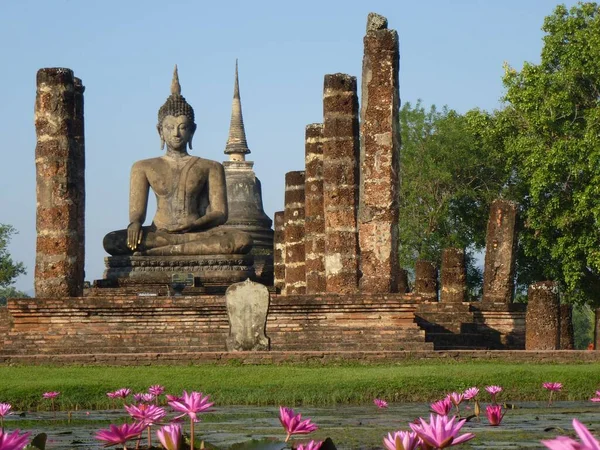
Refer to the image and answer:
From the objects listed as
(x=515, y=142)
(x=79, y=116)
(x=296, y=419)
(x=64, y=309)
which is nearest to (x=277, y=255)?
(x=515, y=142)

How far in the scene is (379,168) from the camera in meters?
20.5

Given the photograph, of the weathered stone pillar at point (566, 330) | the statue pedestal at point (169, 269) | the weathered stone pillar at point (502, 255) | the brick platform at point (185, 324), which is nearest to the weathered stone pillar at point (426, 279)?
the weathered stone pillar at point (502, 255)

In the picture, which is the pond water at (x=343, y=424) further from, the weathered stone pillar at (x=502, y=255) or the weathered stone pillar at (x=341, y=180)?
the weathered stone pillar at (x=502, y=255)

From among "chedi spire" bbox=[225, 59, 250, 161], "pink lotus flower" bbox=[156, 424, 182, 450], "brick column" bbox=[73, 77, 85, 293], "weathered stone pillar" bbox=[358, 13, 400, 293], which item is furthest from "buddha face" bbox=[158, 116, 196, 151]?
"chedi spire" bbox=[225, 59, 250, 161]

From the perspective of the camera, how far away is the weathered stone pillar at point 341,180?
75.9 feet

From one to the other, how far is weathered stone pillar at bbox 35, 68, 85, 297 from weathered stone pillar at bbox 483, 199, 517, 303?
31.4 ft

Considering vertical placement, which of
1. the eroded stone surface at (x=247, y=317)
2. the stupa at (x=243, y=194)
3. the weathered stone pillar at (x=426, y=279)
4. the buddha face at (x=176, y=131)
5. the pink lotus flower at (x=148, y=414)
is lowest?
the pink lotus flower at (x=148, y=414)

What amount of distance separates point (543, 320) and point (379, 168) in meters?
3.21

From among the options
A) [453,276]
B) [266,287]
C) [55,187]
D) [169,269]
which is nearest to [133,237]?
[169,269]

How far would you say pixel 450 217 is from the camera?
4141 centimetres

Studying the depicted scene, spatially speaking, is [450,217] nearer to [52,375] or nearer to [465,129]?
[465,129]

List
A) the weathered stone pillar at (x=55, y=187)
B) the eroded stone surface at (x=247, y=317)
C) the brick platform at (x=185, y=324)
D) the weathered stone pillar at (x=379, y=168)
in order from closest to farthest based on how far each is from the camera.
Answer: the eroded stone surface at (x=247, y=317) → the brick platform at (x=185, y=324) → the weathered stone pillar at (x=379, y=168) → the weathered stone pillar at (x=55, y=187)

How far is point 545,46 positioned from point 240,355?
862 inches

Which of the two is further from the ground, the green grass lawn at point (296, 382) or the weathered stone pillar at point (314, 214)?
the weathered stone pillar at point (314, 214)
